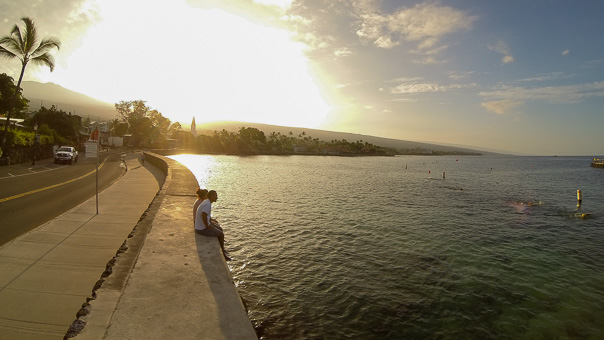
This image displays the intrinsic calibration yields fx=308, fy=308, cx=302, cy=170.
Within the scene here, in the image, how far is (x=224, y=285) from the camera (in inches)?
221

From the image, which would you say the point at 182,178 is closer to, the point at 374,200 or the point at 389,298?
the point at 389,298

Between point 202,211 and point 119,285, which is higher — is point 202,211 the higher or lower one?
the higher one

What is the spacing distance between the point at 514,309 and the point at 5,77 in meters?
48.3

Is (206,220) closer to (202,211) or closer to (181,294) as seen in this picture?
(202,211)

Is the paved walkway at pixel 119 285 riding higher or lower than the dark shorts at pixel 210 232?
lower

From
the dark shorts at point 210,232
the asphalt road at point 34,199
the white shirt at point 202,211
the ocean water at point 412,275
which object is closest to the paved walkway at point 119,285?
the dark shorts at point 210,232

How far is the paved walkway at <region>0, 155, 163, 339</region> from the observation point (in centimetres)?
500

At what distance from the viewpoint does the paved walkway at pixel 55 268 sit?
500 cm

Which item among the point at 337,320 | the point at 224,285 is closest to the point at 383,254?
the point at 337,320

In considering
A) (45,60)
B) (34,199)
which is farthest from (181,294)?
(45,60)

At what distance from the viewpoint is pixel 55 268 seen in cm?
683

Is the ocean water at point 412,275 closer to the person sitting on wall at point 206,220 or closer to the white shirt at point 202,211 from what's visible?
the person sitting on wall at point 206,220

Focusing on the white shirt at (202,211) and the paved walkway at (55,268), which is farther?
the white shirt at (202,211)

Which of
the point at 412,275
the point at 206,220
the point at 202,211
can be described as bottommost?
the point at 412,275
